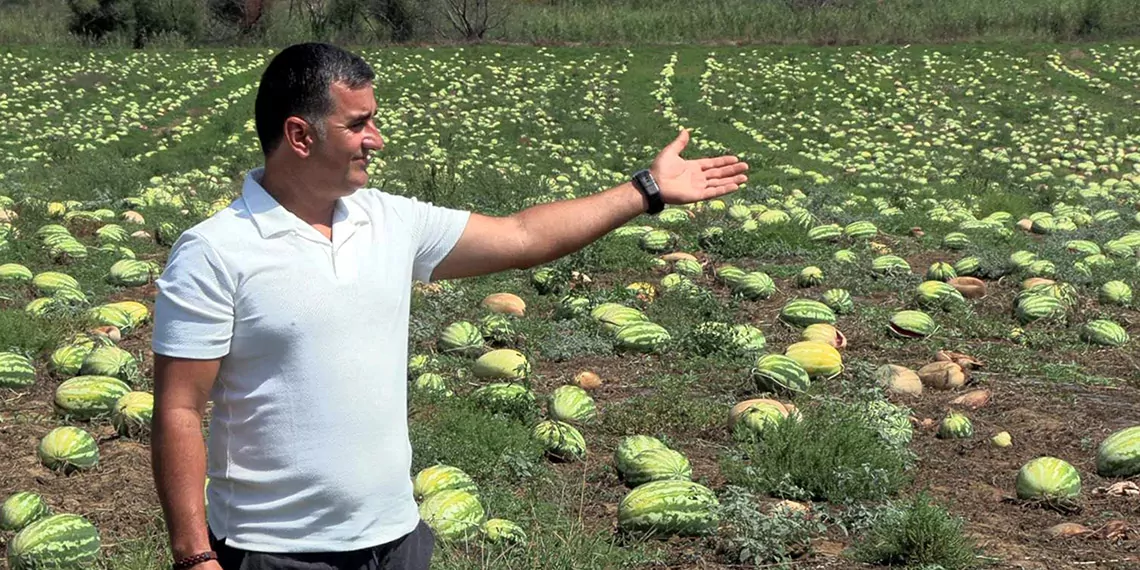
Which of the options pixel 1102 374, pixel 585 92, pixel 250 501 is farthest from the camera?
pixel 585 92

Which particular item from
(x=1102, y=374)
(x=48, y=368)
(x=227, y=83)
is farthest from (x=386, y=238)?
(x=227, y=83)

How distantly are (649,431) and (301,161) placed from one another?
350 cm

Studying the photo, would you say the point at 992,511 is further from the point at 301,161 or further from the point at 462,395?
the point at 301,161

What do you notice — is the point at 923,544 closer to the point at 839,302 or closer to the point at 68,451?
the point at 68,451

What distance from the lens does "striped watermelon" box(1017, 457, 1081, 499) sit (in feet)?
17.2

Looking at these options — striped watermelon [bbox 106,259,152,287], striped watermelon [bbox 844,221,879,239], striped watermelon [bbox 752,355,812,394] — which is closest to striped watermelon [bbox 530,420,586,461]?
striped watermelon [bbox 752,355,812,394]

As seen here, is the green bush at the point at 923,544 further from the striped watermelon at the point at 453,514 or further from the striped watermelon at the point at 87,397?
the striped watermelon at the point at 87,397

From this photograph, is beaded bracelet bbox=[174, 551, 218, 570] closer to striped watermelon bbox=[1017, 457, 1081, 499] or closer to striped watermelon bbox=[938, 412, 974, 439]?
striped watermelon bbox=[1017, 457, 1081, 499]

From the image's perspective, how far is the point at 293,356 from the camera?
279 centimetres

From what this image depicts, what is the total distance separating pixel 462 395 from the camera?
21.5ft

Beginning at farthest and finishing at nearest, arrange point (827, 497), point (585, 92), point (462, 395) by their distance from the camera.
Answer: point (585, 92) < point (462, 395) < point (827, 497)

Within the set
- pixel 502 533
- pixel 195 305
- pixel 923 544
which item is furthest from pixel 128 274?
pixel 195 305

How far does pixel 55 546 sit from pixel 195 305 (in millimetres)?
2223

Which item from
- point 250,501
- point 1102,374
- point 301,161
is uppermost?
point 301,161
